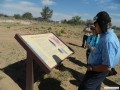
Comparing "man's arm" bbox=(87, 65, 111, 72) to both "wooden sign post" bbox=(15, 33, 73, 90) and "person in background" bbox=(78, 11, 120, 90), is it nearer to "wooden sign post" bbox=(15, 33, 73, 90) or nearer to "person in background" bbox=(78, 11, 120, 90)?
"person in background" bbox=(78, 11, 120, 90)

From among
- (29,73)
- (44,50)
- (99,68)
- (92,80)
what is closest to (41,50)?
(44,50)

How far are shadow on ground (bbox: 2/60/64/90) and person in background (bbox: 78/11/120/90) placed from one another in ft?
8.91

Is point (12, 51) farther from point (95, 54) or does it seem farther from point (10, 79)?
point (95, 54)

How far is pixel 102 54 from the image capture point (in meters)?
4.35

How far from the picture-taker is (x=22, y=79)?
7.28 metres

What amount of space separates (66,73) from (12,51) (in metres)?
2.73

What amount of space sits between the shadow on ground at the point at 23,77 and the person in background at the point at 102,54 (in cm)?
272

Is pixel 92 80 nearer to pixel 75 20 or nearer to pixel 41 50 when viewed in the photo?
pixel 41 50

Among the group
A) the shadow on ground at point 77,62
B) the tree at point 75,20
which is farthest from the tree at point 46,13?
the shadow on ground at point 77,62

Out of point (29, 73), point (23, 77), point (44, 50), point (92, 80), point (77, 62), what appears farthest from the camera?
point (77, 62)

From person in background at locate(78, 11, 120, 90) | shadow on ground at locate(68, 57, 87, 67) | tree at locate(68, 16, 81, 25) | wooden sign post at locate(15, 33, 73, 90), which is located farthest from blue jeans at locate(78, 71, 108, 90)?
tree at locate(68, 16, 81, 25)

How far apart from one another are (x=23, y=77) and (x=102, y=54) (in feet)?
11.8

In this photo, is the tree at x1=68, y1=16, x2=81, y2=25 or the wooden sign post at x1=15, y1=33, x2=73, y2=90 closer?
the wooden sign post at x1=15, y1=33, x2=73, y2=90

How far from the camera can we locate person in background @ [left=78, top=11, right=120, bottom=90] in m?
4.29
